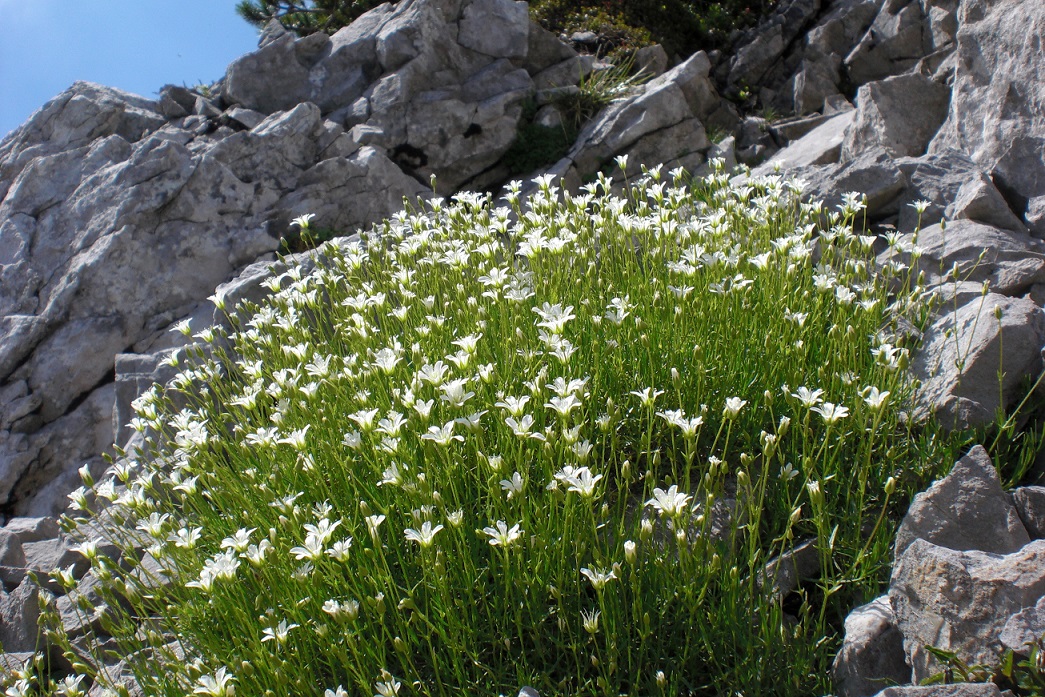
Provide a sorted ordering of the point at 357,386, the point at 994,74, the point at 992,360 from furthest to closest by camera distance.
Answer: the point at 994,74 < the point at 357,386 < the point at 992,360

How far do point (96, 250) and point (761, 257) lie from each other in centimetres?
857

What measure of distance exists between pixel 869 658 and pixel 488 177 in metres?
10.00

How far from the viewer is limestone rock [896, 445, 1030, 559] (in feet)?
9.82

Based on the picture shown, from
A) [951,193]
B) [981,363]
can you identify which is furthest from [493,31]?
[981,363]

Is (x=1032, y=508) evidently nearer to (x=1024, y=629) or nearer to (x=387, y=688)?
(x=1024, y=629)

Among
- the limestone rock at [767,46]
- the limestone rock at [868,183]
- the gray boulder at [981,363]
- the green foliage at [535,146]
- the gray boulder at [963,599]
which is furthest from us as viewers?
the limestone rock at [767,46]

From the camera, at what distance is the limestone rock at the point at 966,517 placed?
2992 mm

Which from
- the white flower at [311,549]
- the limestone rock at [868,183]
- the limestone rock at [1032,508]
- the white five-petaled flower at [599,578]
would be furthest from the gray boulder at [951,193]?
the white flower at [311,549]

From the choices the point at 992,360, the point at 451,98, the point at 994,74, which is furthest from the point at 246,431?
the point at 451,98

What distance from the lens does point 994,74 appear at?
6988 mm

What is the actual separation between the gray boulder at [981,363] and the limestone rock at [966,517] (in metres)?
0.72

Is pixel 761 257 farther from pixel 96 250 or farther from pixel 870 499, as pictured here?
pixel 96 250

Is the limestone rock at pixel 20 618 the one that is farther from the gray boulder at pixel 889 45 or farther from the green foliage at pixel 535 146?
the gray boulder at pixel 889 45

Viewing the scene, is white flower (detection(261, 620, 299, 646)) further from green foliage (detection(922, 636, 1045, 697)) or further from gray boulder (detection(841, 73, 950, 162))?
gray boulder (detection(841, 73, 950, 162))
